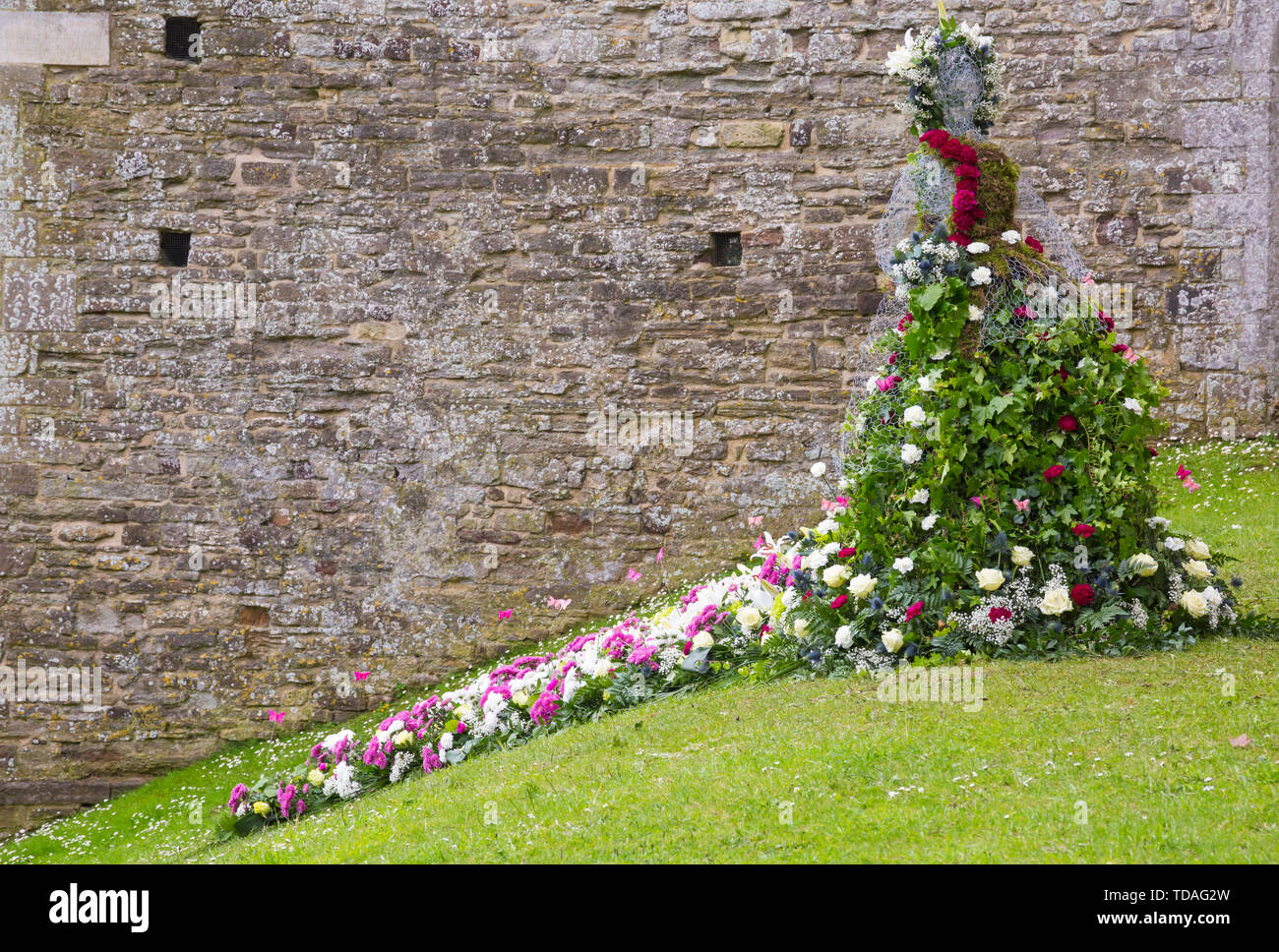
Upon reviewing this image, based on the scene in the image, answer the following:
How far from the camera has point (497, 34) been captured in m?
7.01

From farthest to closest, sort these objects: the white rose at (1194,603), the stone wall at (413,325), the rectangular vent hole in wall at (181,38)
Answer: the rectangular vent hole in wall at (181,38), the stone wall at (413,325), the white rose at (1194,603)

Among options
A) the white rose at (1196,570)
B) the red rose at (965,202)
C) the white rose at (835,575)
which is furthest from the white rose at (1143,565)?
the red rose at (965,202)

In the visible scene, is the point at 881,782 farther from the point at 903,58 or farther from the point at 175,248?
the point at 175,248

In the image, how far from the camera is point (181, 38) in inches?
280

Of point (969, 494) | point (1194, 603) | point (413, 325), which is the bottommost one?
point (1194, 603)

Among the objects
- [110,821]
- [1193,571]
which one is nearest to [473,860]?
[1193,571]

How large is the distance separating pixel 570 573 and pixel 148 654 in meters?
2.75

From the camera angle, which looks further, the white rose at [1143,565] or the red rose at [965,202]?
the red rose at [965,202]

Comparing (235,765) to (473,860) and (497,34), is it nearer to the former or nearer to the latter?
(473,860)

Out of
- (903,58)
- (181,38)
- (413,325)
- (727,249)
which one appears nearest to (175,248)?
(181,38)

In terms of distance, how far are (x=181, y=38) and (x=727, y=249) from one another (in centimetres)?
376

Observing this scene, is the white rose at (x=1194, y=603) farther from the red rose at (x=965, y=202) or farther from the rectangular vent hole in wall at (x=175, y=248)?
the rectangular vent hole in wall at (x=175, y=248)

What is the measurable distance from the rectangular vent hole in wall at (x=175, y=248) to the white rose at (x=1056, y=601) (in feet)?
18.3

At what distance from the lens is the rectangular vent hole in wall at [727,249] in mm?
7027
